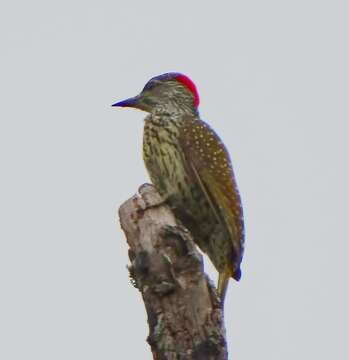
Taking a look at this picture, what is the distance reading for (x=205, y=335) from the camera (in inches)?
180

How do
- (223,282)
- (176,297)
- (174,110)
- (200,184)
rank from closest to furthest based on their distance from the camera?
(176,297)
(223,282)
(200,184)
(174,110)

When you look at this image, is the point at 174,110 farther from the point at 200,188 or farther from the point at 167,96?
the point at 200,188

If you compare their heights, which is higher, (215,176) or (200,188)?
(215,176)

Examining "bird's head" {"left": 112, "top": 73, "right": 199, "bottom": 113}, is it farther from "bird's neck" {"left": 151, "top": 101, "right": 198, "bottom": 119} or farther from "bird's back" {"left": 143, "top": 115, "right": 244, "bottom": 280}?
"bird's back" {"left": 143, "top": 115, "right": 244, "bottom": 280}

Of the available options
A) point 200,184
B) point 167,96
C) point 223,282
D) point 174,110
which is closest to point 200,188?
point 200,184

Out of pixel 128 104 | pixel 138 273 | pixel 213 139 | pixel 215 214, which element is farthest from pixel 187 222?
pixel 138 273

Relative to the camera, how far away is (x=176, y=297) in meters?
4.62

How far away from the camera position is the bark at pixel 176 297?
14.9 ft

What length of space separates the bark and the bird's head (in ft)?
8.62

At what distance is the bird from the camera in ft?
21.4

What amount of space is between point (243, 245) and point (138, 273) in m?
1.93

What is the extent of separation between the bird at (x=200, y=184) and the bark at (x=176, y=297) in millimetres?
1500

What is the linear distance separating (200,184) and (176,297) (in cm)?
213

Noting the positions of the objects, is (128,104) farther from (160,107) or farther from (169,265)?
(169,265)
